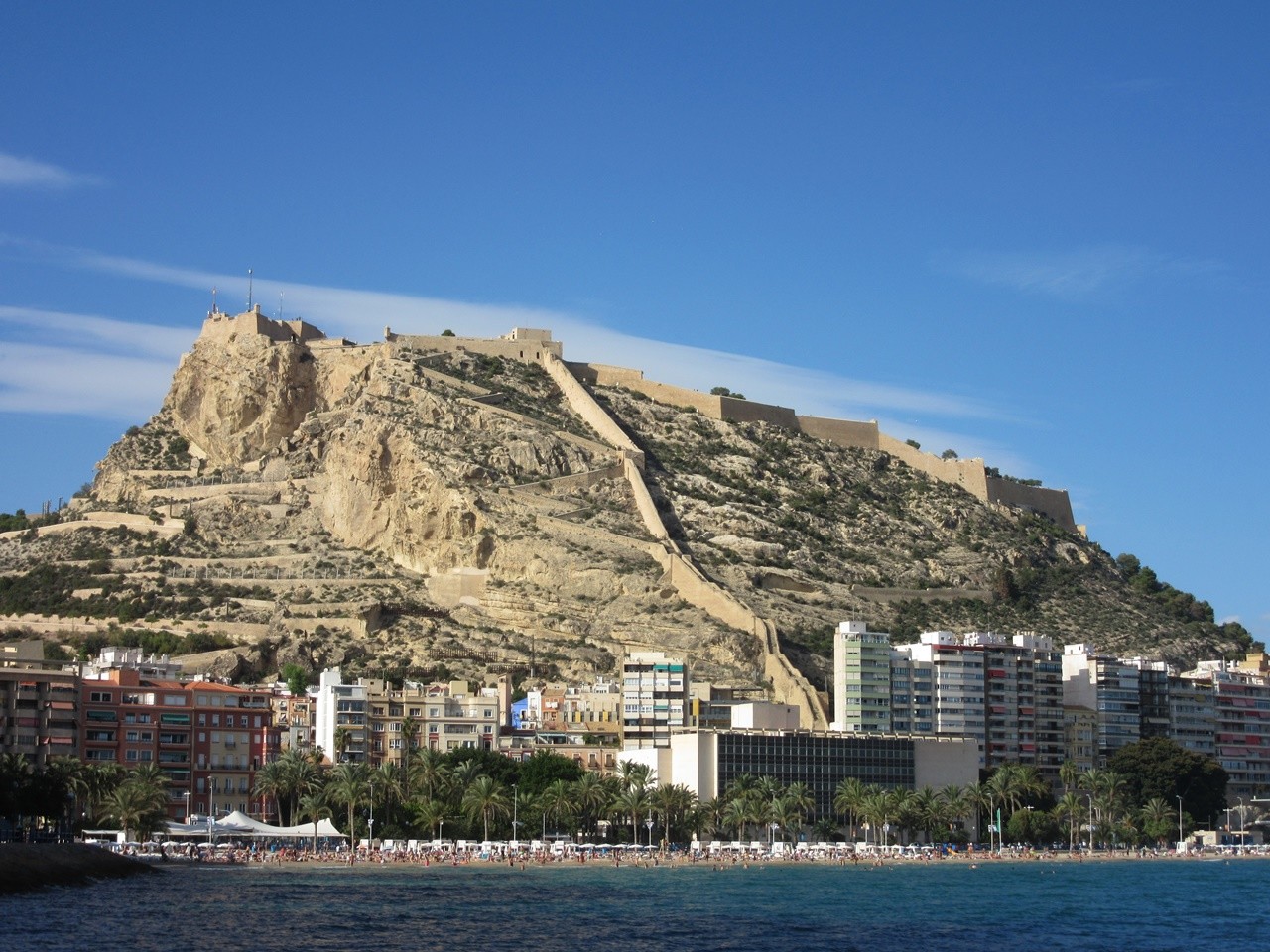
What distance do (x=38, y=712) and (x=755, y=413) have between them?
74306 mm

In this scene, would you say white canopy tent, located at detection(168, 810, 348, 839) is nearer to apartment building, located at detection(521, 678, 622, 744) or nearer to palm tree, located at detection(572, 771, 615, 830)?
palm tree, located at detection(572, 771, 615, 830)

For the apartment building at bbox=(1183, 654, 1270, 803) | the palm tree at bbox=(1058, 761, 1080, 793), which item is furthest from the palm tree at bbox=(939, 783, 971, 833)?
the apartment building at bbox=(1183, 654, 1270, 803)

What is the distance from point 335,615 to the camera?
4513 inches

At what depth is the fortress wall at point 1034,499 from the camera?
502 feet

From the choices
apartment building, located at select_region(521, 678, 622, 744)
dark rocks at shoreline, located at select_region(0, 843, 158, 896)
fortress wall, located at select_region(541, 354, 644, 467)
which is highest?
fortress wall, located at select_region(541, 354, 644, 467)

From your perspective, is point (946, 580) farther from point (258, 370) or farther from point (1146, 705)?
point (258, 370)

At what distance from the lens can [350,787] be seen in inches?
3548

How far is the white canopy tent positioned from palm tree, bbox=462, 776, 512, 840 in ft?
26.4

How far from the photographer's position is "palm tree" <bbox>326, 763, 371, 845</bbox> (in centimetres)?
9006

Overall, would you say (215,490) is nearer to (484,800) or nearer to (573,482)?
(573,482)

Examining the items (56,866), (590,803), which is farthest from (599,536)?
(56,866)

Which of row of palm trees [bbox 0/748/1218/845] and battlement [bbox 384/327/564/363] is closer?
row of palm trees [bbox 0/748/1218/845]

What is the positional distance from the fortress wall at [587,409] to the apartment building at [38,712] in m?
49.9

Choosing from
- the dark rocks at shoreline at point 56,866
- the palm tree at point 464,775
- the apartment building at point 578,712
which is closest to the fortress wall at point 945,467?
the apartment building at point 578,712
